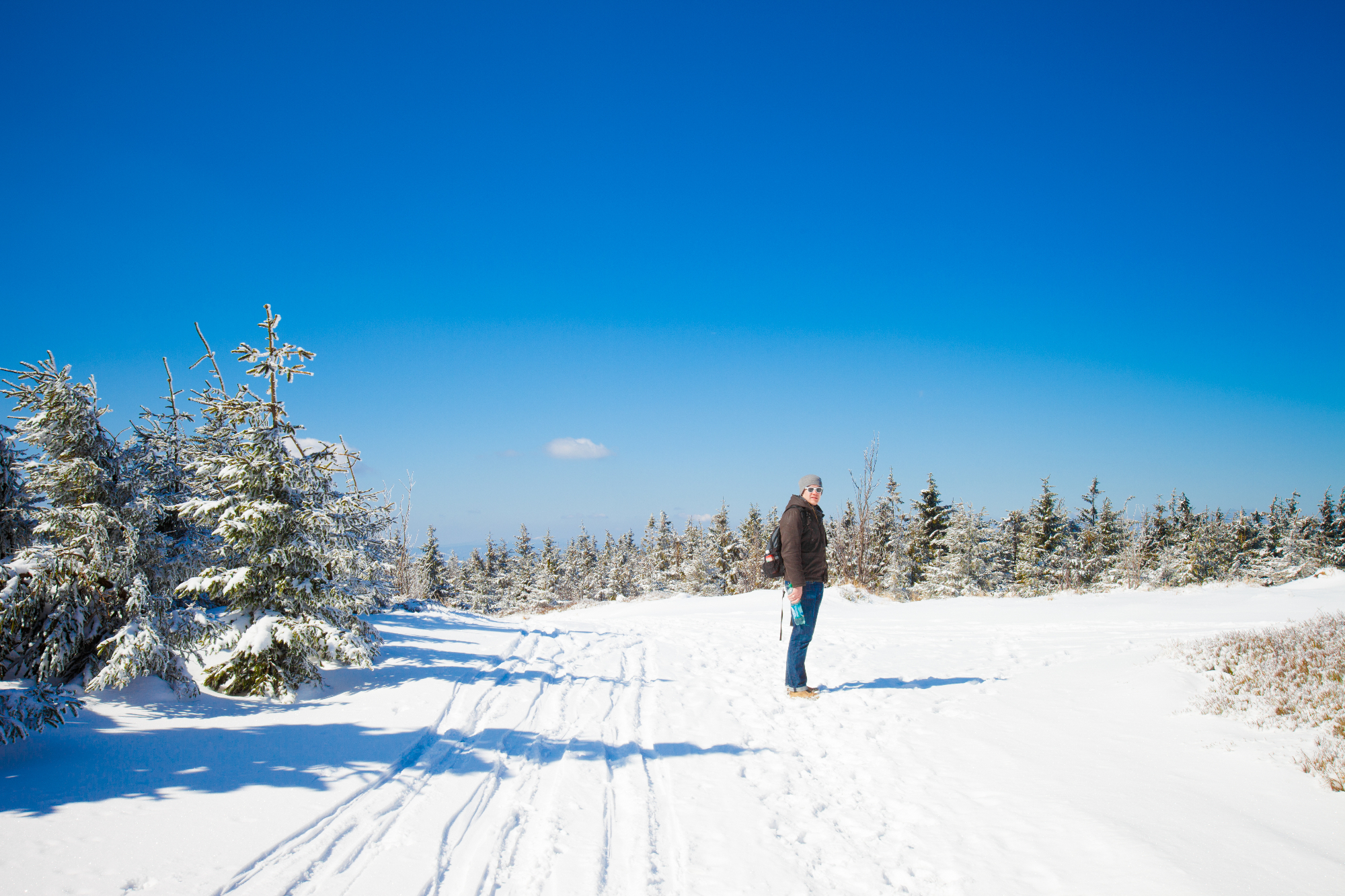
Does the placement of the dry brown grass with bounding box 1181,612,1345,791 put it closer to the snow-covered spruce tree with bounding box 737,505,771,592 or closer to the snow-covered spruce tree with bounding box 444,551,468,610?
the snow-covered spruce tree with bounding box 737,505,771,592

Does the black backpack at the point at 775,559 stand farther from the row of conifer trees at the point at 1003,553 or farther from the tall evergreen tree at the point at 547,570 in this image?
the tall evergreen tree at the point at 547,570

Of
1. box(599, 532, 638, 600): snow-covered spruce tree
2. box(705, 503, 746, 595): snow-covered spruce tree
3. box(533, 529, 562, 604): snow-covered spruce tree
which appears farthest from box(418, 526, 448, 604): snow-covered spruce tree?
box(705, 503, 746, 595): snow-covered spruce tree

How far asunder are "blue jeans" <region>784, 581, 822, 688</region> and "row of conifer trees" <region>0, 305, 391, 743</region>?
14.5 feet

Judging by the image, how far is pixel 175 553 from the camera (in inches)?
239

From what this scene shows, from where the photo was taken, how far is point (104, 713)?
15.8ft

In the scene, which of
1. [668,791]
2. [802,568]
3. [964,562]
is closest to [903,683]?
[802,568]

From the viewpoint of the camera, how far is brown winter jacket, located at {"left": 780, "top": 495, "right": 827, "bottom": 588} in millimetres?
6457

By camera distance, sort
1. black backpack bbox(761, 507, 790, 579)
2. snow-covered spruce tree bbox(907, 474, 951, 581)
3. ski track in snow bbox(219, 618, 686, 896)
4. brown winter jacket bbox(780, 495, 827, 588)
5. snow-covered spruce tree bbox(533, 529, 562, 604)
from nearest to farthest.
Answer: ski track in snow bbox(219, 618, 686, 896), brown winter jacket bbox(780, 495, 827, 588), black backpack bbox(761, 507, 790, 579), snow-covered spruce tree bbox(907, 474, 951, 581), snow-covered spruce tree bbox(533, 529, 562, 604)

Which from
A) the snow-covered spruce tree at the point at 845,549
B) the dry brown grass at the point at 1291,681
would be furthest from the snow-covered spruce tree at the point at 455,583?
the dry brown grass at the point at 1291,681

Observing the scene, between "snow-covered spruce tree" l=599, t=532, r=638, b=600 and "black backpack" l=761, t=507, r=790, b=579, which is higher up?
"black backpack" l=761, t=507, r=790, b=579

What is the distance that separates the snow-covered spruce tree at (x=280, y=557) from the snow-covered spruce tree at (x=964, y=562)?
35.9 m

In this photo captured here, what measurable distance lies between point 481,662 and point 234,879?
5293mm

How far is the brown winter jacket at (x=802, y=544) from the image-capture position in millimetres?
6457

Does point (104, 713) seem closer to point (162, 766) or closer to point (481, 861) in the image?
point (162, 766)
